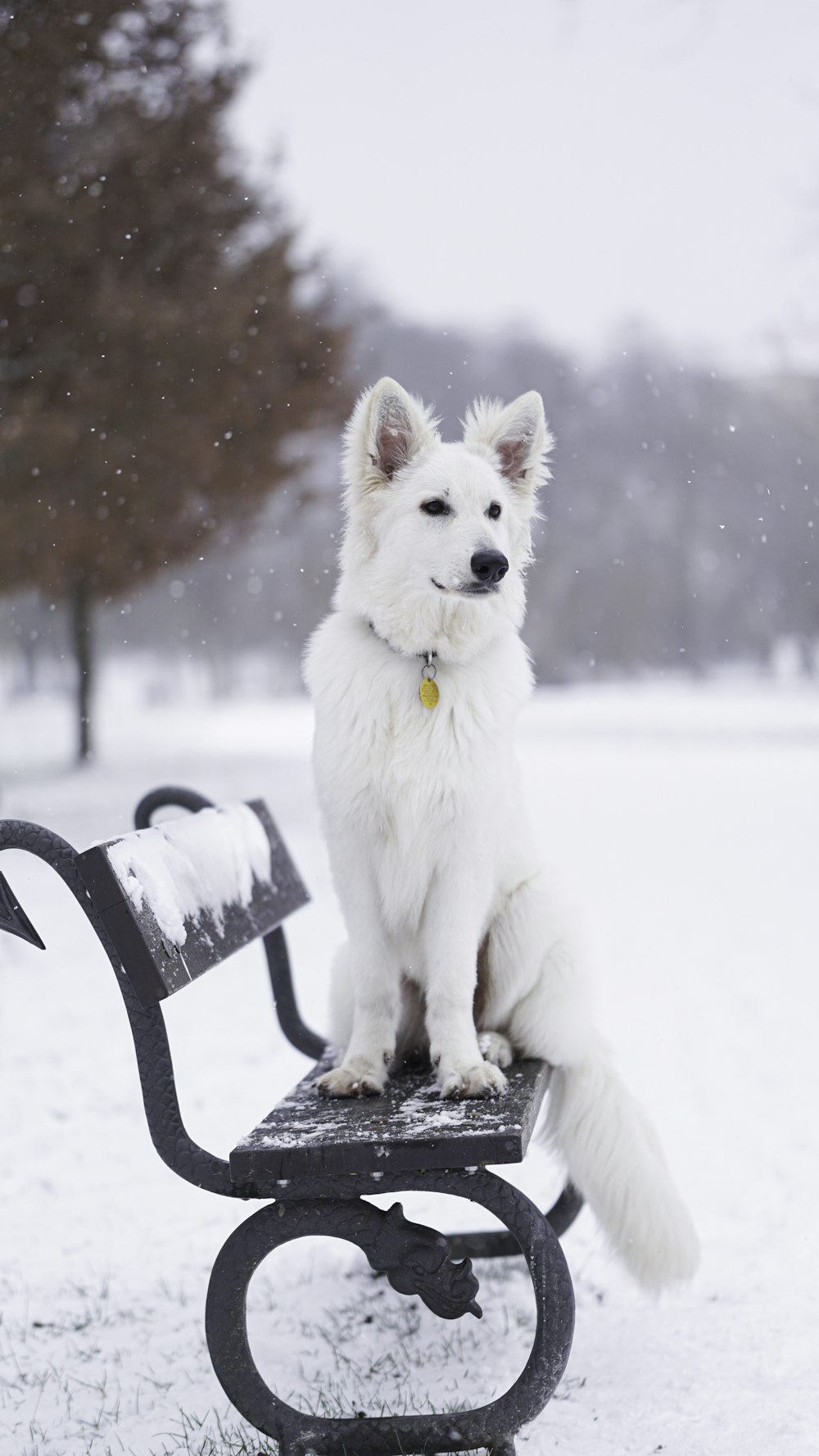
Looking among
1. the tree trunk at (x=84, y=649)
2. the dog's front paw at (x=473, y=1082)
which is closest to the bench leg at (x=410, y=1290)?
the dog's front paw at (x=473, y=1082)

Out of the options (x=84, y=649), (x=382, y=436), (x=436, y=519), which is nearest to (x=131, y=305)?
(x=84, y=649)

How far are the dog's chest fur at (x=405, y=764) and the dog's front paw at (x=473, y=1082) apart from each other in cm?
34

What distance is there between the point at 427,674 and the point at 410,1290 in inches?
48.6

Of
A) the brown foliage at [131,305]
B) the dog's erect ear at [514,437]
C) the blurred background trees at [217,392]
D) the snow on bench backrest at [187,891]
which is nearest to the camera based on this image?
the snow on bench backrest at [187,891]

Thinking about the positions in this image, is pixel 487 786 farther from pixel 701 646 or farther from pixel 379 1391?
pixel 701 646

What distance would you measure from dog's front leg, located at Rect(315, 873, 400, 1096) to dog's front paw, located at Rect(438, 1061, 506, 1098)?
0.17 metres

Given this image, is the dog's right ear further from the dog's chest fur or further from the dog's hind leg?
the dog's hind leg

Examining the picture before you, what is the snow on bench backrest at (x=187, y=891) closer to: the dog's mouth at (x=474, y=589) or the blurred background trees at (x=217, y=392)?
the dog's mouth at (x=474, y=589)

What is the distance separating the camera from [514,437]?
2725 millimetres

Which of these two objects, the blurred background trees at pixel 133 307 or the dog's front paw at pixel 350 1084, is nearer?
the dog's front paw at pixel 350 1084

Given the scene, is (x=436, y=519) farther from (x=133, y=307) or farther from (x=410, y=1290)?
(x=133, y=307)

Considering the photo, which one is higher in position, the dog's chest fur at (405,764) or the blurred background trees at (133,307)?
the blurred background trees at (133,307)

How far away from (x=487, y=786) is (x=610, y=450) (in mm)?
19575

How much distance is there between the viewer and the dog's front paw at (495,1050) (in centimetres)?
273
